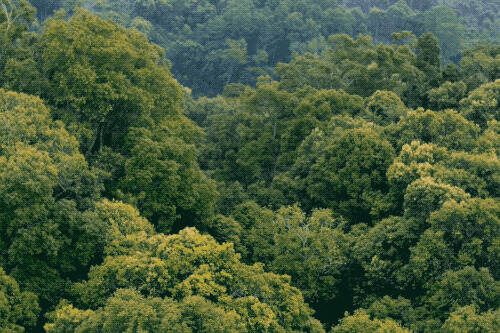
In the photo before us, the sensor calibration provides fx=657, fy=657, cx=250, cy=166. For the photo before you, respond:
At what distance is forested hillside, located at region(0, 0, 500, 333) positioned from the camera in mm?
23141

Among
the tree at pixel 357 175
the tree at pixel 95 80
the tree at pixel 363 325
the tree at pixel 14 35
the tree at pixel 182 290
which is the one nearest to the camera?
the tree at pixel 182 290

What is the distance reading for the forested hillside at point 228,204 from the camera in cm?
2314

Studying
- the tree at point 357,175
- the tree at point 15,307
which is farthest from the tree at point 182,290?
the tree at point 357,175

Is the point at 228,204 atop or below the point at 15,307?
below

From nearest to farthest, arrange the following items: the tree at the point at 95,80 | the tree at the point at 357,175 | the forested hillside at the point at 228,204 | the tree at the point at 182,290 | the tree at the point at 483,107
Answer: the tree at the point at 182,290, the forested hillside at the point at 228,204, the tree at the point at 95,80, the tree at the point at 357,175, the tree at the point at 483,107

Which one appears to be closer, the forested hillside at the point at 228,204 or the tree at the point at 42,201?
the forested hillside at the point at 228,204

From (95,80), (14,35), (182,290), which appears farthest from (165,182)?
(14,35)

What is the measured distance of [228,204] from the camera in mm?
37438

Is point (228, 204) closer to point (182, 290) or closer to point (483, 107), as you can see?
point (182, 290)

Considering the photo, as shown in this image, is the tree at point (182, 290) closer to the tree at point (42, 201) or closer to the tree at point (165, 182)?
the tree at point (42, 201)

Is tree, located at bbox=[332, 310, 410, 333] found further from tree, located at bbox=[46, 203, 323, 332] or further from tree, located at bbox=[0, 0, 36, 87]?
tree, located at bbox=[0, 0, 36, 87]

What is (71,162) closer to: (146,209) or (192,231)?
(146,209)

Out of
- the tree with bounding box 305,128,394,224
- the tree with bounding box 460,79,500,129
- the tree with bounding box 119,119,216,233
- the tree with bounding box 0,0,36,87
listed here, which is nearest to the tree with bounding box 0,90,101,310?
the tree with bounding box 119,119,216,233

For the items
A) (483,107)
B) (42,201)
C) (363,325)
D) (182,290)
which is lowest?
(363,325)
